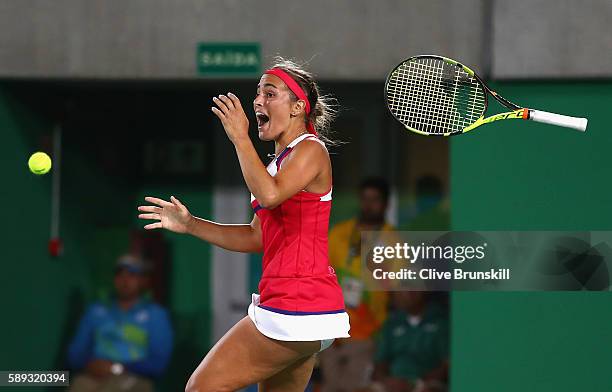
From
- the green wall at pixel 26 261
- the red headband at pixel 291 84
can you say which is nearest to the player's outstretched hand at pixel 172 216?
the red headband at pixel 291 84

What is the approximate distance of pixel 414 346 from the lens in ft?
21.5

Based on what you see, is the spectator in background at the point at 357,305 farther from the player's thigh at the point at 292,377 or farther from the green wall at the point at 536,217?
the player's thigh at the point at 292,377

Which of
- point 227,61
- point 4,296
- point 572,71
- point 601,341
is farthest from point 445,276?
point 4,296

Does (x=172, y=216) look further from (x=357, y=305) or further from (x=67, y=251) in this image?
(x=67, y=251)

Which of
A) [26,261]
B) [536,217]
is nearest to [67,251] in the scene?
[26,261]

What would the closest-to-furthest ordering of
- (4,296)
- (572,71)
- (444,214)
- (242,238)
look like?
(242,238) < (572,71) < (4,296) < (444,214)

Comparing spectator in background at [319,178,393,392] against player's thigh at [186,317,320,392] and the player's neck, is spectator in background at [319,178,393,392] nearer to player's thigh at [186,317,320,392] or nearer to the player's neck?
the player's neck

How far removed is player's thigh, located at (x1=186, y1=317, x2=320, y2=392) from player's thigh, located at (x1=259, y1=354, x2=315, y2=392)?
16 cm

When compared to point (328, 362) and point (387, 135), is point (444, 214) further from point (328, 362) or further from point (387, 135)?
point (328, 362)

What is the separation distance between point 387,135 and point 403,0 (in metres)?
1.56

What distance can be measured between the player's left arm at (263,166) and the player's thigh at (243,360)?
47 centimetres

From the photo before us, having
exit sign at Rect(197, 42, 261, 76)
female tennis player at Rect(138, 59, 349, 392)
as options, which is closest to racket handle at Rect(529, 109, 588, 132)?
female tennis player at Rect(138, 59, 349, 392)

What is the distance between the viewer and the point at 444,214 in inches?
279

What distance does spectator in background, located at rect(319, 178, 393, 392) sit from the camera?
6551 millimetres
